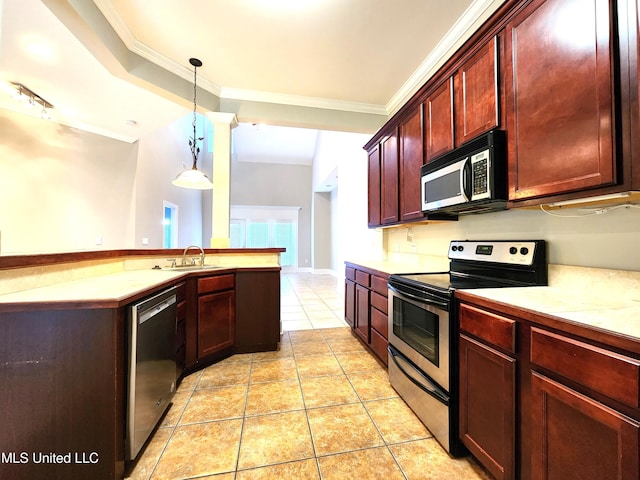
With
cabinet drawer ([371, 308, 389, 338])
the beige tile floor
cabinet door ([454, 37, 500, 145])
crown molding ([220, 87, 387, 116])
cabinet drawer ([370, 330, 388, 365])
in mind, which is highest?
crown molding ([220, 87, 387, 116])

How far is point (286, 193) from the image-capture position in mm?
9430

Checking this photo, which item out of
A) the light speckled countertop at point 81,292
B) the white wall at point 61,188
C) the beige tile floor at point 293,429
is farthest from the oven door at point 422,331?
the white wall at point 61,188

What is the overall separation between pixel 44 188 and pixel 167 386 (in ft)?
12.1

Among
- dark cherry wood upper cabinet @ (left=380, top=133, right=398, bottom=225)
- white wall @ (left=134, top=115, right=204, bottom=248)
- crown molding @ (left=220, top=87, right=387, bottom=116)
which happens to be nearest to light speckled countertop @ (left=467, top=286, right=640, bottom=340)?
dark cherry wood upper cabinet @ (left=380, top=133, right=398, bottom=225)

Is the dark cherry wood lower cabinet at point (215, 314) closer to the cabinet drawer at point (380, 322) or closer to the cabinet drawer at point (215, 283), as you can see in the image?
the cabinet drawer at point (215, 283)

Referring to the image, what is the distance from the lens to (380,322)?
7.72 ft

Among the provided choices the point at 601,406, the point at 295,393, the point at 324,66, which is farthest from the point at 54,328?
the point at 324,66

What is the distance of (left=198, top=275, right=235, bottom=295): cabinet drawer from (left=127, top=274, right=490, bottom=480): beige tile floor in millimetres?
704

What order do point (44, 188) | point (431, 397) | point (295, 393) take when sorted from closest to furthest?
point (431, 397) < point (295, 393) < point (44, 188)

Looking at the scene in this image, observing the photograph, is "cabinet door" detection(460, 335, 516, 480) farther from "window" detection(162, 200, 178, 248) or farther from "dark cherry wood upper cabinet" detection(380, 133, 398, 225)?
"window" detection(162, 200, 178, 248)

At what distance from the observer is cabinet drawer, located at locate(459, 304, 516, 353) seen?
108 cm

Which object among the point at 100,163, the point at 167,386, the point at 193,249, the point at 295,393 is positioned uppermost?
the point at 100,163

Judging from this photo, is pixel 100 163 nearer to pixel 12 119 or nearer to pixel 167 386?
pixel 12 119

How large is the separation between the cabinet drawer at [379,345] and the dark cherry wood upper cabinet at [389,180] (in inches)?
44.4
